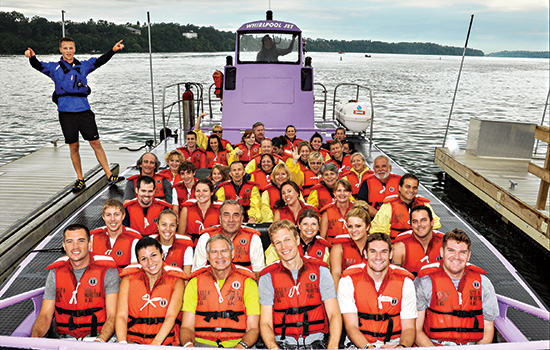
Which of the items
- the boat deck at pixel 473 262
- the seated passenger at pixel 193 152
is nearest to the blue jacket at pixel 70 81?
the boat deck at pixel 473 262

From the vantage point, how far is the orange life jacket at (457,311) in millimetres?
3109

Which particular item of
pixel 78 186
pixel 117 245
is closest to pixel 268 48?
pixel 78 186

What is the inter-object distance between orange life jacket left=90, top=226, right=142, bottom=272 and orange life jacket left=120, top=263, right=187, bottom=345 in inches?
27.4

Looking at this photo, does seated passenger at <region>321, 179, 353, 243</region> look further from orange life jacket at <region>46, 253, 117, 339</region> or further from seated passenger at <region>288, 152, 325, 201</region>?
orange life jacket at <region>46, 253, 117, 339</region>

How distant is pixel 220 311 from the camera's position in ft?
10.2

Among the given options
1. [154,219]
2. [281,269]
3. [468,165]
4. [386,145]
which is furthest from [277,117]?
[386,145]

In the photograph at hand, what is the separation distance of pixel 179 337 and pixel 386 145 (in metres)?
14.9

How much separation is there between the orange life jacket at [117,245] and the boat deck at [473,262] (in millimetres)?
771

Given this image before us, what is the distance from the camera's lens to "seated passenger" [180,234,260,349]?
3111 millimetres

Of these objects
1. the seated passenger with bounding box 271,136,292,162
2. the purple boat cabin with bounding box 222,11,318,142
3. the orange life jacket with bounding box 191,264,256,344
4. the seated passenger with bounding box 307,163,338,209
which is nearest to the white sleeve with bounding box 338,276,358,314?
the orange life jacket with bounding box 191,264,256,344

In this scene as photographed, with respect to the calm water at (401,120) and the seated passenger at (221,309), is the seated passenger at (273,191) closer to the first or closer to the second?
the seated passenger at (221,309)

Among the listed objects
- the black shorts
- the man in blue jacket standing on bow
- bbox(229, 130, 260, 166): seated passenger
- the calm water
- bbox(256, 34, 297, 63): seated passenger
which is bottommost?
the calm water

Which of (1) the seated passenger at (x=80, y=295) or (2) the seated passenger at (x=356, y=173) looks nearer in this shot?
(1) the seated passenger at (x=80, y=295)

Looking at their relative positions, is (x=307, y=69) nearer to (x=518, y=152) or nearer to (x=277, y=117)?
(x=277, y=117)
